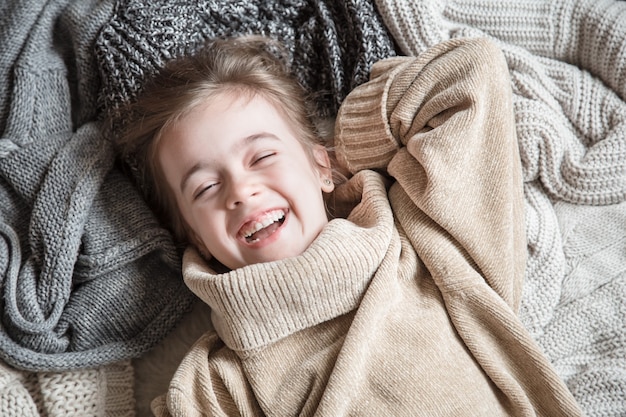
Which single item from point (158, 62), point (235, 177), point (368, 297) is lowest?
point (368, 297)

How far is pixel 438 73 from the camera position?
1.16m

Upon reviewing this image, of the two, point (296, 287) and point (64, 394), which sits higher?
point (296, 287)

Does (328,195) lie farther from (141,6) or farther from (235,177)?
(141,6)

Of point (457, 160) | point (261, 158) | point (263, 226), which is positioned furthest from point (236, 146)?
point (457, 160)

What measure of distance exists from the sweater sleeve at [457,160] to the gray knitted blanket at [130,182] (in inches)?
4.5

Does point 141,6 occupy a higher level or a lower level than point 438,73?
higher

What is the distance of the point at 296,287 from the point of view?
1056 mm

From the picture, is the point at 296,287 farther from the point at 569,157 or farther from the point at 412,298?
the point at 569,157

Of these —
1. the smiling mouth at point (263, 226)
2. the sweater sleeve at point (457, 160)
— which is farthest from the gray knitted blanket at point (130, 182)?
the smiling mouth at point (263, 226)

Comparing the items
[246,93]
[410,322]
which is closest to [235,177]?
[246,93]

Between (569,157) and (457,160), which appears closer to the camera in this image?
(457,160)

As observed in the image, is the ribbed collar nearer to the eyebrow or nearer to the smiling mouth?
the smiling mouth

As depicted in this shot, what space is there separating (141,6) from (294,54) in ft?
1.07

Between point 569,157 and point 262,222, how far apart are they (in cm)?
61
